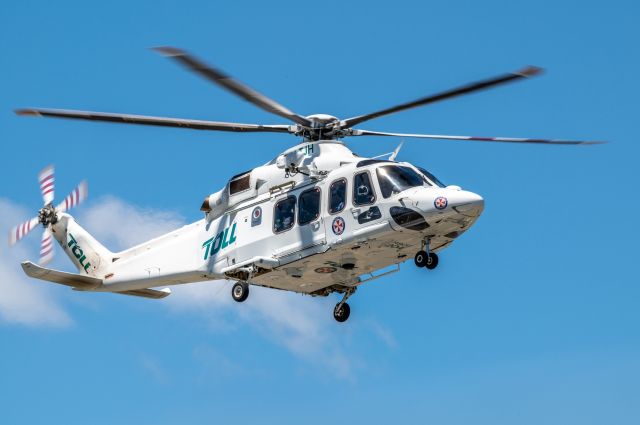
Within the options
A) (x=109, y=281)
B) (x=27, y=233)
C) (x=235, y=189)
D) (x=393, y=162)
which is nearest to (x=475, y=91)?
(x=393, y=162)

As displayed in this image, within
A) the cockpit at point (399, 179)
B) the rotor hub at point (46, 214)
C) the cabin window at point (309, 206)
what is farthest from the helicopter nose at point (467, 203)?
the rotor hub at point (46, 214)

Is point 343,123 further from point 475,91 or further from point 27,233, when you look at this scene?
point 27,233

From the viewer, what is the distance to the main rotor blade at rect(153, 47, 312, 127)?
2620 centimetres

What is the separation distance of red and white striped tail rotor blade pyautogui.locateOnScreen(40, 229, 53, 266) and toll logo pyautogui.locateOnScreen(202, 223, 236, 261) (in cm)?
589

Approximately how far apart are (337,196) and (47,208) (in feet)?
40.9

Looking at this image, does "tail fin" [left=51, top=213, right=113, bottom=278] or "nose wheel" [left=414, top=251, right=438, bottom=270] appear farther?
"tail fin" [left=51, top=213, right=113, bottom=278]

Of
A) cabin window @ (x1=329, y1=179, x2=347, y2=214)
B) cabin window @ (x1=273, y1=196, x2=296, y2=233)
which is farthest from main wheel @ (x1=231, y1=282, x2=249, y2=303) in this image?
cabin window @ (x1=329, y1=179, x2=347, y2=214)

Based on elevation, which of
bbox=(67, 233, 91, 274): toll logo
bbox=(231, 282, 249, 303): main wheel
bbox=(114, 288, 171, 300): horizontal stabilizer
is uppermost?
bbox=(67, 233, 91, 274): toll logo

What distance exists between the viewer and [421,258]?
30.8 meters

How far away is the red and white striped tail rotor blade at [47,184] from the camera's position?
3934 centimetres

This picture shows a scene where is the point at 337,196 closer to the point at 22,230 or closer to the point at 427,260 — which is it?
the point at 427,260

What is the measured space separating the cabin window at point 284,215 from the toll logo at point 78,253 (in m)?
8.47

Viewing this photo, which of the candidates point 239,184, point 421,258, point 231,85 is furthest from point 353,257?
point 231,85

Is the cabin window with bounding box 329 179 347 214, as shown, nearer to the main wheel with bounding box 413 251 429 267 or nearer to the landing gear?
the main wheel with bounding box 413 251 429 267
